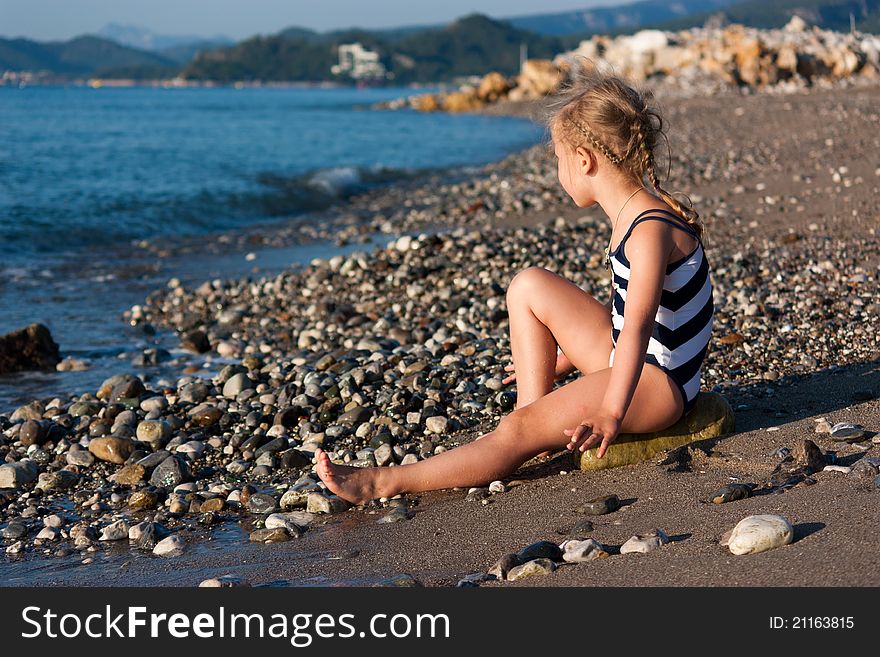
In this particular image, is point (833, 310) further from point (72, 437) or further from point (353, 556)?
point (72, 437)

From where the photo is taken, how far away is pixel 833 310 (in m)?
6.00

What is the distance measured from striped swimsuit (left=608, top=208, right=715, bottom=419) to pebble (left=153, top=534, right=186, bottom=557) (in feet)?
6.17

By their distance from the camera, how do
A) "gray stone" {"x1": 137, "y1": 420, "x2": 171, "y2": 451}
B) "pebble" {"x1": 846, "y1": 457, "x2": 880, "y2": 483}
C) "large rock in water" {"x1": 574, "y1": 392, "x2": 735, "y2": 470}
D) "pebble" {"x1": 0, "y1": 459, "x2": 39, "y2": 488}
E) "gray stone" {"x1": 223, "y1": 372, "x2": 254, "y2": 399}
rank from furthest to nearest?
"gray stone" {"x1": 223, "y1": 372, "x2": 254, "y2": 399}, "gray stone" {"x1": 137, "y1": 420, "x2": 171, "y2": 451}, "pebble" {"x1": 0, "y1": 459, "x2": 39, "y2": 488}, "large rock in water" {"x1": 574, "y1": 392, "x2": 735, "y2": 470}, "pebble" {"x1": 846, "y1": 457, "x2": 880, "y2": 483}

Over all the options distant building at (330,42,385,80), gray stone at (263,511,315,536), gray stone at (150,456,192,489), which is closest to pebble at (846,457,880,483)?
gray stone at (263,511,315,536)

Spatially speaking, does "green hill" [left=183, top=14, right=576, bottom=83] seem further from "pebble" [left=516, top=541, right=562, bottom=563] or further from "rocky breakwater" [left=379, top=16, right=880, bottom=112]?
"pebble" [left=516, top=541, right=562, bottom=563]

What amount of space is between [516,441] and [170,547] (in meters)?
1.45

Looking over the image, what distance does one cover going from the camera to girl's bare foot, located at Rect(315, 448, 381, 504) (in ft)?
12.4

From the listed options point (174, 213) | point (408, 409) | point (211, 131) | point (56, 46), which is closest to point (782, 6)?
point (211, 131)

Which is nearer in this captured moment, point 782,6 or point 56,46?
point 782,6

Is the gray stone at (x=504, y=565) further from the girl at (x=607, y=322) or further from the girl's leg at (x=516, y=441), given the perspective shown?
the girl's leg at (x=516, y=441)

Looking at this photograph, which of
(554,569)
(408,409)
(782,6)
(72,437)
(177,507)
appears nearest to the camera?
(554,569)

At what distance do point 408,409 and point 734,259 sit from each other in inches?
150

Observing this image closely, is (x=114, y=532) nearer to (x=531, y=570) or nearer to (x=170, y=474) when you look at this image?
(x=170, y=474)

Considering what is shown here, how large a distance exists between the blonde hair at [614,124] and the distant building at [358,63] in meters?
157
